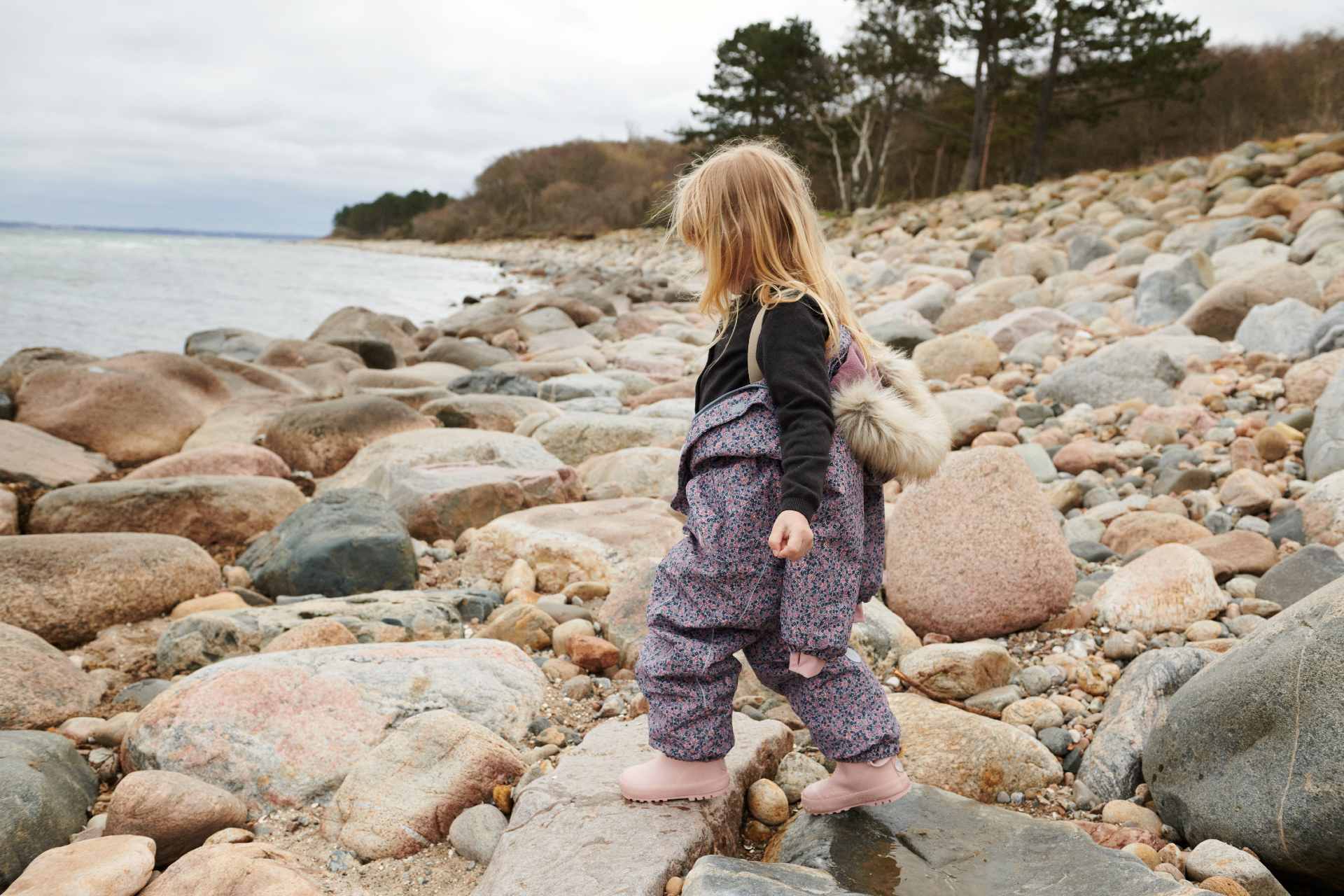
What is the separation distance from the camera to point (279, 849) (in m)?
2.41

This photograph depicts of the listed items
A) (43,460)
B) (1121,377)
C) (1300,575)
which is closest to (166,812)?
(1300,575)

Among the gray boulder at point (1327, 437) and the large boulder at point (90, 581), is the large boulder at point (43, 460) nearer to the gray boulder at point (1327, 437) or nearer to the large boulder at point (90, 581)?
the large boulder at point (90, 581)

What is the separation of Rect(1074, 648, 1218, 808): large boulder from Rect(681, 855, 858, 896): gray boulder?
1016mm

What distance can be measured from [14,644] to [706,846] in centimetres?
252

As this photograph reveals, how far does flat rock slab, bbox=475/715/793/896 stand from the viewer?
6.80 feet

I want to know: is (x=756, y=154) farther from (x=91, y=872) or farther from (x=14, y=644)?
(x=14, y=644)

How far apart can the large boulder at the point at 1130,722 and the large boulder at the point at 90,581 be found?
3.53 meters

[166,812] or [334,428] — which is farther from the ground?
[334,428]

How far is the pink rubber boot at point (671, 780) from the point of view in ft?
7.54

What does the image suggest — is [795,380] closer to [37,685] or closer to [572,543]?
[572,543]

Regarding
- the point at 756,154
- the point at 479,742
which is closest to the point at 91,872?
the point at 479,742

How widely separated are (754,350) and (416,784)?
148cm

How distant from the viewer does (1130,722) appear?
8.80ft

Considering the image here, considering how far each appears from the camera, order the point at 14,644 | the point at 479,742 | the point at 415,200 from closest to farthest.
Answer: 1. the point at 479,742
2. the point at 14,644
3. the point at 415,200
